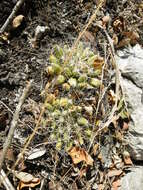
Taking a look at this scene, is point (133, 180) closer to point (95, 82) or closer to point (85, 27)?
point (95, 82)

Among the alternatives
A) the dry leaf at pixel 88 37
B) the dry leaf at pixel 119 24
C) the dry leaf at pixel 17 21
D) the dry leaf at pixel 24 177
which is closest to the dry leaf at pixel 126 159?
the dry leaf at pixel 24 177

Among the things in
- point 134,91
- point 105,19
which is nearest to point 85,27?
point 105,19

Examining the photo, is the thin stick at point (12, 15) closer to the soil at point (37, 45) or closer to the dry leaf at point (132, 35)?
the soil at point (37, 45)

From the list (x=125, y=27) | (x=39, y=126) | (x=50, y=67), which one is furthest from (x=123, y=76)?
(x=39, y=126)

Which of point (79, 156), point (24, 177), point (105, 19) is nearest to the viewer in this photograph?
point (24, 177)

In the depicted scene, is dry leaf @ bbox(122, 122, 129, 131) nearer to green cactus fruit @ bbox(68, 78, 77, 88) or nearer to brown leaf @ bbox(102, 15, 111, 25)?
green cactus fruit @ bbox(68, 78, 77, 88)

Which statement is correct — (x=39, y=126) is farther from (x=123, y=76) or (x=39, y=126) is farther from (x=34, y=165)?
(x=123, y=76)

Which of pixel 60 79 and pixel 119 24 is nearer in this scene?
pixel 60 79

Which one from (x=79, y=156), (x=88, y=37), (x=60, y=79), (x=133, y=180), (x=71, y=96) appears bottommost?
(x=133, y=180)

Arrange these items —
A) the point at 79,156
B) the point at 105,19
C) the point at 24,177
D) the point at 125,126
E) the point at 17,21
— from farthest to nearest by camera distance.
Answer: the point at 105,19 → the point at 125,126 → the point at 17,21 → the point at 79,156 → the point at 24,177
